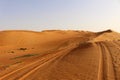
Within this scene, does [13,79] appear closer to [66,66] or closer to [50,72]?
[50,72]

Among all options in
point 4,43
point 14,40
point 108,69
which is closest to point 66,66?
point 108,69

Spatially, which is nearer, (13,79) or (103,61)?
(13,79)

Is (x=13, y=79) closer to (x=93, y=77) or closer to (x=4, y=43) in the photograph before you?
(x=93, y=77)

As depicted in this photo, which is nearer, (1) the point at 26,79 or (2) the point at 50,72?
(1) the point at 26,79

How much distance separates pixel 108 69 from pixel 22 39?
45.0 meters

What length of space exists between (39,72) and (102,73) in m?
3.30

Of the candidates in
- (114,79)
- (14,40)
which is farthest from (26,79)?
(14,40)

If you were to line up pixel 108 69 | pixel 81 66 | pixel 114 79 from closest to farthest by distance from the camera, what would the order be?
pixel 114 79 → pixel 108 69 → pixel 81 66

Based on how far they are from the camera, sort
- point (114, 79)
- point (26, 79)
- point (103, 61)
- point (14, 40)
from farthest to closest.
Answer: point (14, 40) → point (103, 61) → point (26, 79) → point (114, 79)

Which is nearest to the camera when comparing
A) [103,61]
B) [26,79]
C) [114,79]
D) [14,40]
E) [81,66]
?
[114,79]

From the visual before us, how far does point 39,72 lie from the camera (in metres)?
13.2

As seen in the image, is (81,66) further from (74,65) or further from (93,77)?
(93,77)

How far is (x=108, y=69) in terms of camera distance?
12570mm

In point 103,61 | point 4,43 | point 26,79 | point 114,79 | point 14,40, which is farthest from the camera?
point 14,40
